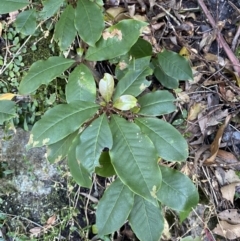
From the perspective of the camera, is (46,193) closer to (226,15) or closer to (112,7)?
(112,7)

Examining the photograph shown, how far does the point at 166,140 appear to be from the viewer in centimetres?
119

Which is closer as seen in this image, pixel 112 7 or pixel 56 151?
pixel 56 151

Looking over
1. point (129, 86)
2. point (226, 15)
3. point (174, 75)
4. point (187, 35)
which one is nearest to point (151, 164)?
point (129, 86)

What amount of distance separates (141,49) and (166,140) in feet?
1.38

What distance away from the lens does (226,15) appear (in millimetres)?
1594

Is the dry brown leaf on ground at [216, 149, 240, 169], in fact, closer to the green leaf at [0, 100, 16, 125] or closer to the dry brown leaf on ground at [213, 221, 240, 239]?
the dry brown leaf on ground at [213, 221, 240, 239]

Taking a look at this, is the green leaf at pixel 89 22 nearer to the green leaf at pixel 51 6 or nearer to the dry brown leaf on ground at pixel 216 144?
the green leaf at pixel 51 6

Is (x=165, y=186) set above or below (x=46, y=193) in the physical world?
above

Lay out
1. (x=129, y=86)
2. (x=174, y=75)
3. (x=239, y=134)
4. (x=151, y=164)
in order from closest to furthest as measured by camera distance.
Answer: (x=151, y=164) → (x=129, y=86) → (x=174, y=75) → (x=239, y=134)

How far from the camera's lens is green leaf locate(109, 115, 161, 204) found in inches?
42.3

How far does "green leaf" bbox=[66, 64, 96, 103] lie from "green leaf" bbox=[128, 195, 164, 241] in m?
0.42

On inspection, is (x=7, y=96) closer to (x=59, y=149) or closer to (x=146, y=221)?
(x=59, y=149)

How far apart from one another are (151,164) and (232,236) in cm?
65

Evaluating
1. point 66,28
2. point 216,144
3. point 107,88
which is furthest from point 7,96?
point 216,144
